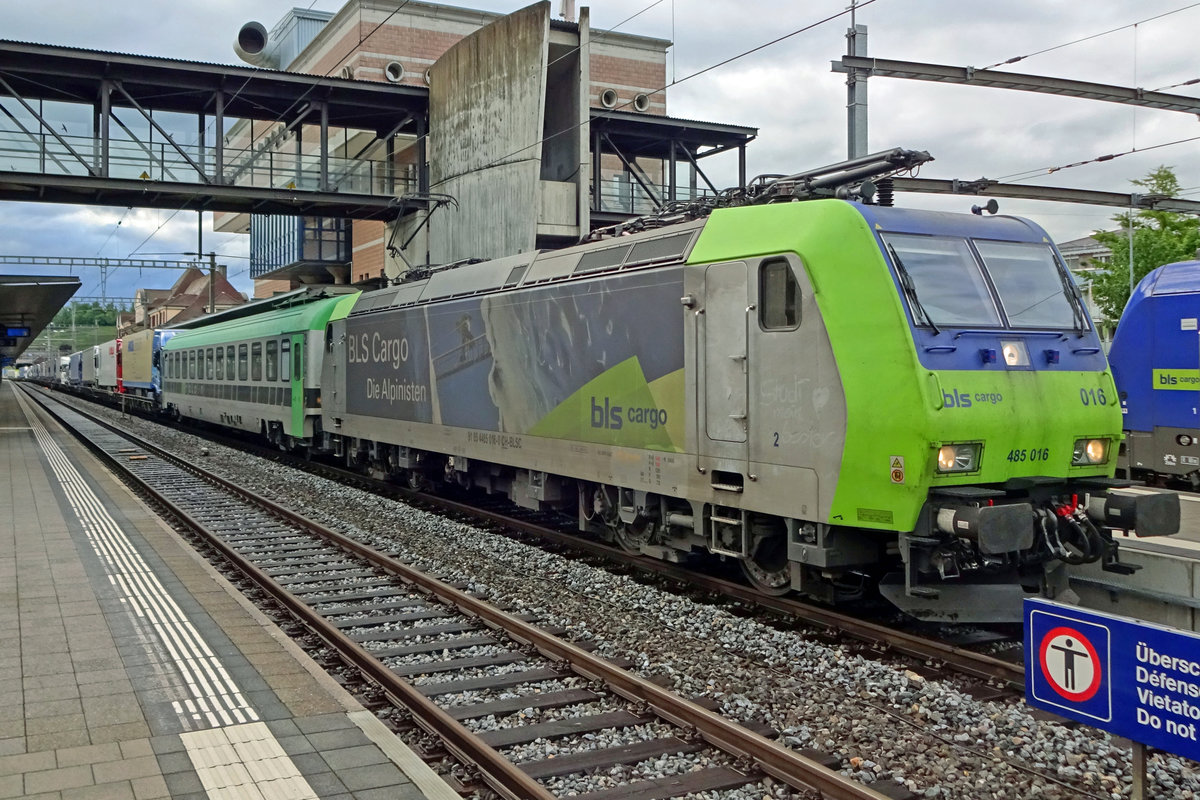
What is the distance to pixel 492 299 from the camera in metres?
12.5

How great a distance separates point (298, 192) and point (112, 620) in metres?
21.5

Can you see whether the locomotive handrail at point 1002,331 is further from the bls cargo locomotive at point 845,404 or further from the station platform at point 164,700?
the station platform at point 164,700

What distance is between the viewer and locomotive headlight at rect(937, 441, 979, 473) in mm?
6914

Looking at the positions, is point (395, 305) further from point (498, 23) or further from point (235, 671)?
point (498, 23)

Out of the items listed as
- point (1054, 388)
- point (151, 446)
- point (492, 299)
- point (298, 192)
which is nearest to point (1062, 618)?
point (1054, 388)

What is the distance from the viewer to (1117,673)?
396 cm

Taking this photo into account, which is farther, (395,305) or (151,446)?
(151,446)

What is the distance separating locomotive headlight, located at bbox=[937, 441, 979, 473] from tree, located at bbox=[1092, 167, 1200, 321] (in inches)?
1056

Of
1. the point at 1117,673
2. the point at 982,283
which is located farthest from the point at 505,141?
the point at 1117,673

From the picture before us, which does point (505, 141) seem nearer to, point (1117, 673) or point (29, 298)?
point (29, 298)

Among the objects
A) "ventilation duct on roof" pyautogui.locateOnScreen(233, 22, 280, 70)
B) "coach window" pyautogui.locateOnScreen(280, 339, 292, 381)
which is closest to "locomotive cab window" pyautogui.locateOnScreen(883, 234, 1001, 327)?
"coach window" pyautogui.locateOnScreen(280, 339, 292, 381)

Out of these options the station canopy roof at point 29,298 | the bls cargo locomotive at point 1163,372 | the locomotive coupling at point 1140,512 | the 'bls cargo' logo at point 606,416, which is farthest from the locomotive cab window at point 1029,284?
the station canopy roof at point 29,298

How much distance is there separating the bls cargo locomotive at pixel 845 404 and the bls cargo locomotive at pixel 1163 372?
7719 millimetres

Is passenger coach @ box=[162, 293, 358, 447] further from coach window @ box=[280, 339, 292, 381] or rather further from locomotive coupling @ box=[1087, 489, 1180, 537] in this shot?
locomotive coupling @ box=[1087, 489, 1180, 537]
